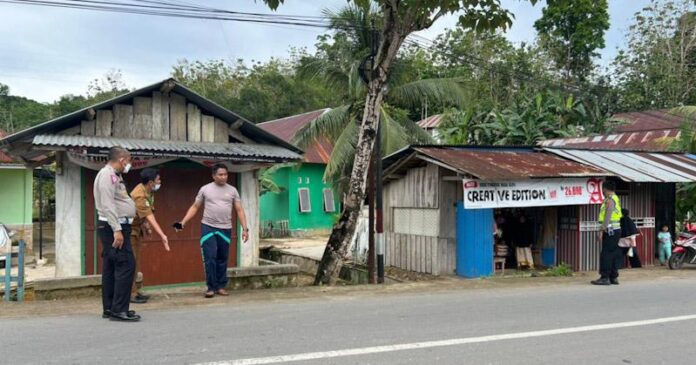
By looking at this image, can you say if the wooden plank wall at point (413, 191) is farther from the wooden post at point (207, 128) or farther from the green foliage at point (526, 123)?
the green foliage at point (526, 123)

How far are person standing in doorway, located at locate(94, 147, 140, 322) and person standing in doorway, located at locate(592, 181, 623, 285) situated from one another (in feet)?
25.2

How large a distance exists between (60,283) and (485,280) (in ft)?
23.4

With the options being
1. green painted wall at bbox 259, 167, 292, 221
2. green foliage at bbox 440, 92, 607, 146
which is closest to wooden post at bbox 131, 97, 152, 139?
green painted wall at bbox 259, 167, 292, 221

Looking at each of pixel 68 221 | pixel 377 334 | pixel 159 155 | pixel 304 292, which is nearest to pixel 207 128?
pixel 159 155

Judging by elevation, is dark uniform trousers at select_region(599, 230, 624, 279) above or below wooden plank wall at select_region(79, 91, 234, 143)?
below

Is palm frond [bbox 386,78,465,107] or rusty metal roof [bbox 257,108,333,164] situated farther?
rusty metal roof [bbox 257,108,333,164]

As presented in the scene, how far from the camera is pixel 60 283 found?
838cm

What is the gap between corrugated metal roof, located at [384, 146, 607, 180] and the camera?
36.3 feet

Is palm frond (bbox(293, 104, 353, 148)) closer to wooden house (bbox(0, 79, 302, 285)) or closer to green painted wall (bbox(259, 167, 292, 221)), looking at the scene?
green painted wall (bbox(259, 167, 292, 221))

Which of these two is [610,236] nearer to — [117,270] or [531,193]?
[531,193]

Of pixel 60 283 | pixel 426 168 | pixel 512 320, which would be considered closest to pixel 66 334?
pixel 60 283

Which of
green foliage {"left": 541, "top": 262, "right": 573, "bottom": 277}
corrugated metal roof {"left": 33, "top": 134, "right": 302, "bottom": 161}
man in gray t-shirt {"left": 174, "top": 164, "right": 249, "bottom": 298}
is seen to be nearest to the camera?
man in gray t-shirt {"left": 174, "top": 164, "right": 249, "bottom": 298}

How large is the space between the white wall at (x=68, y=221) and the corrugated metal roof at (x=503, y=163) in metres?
6.48

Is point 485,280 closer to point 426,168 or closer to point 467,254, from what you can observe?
point 467,254
